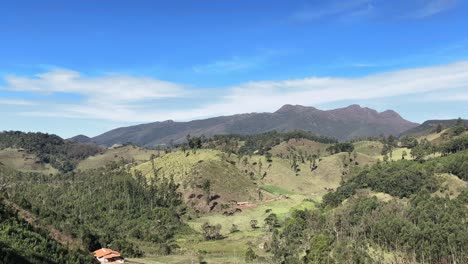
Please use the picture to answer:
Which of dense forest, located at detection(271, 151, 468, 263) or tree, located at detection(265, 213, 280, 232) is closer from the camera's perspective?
dense forest, located at detection(271, 151, 468, 263)

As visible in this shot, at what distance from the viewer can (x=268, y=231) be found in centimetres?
15462

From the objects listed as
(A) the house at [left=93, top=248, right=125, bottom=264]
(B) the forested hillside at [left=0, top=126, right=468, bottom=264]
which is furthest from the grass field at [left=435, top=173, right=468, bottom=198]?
(A) the house at [left=93, top=248, right=125, bottom=264]

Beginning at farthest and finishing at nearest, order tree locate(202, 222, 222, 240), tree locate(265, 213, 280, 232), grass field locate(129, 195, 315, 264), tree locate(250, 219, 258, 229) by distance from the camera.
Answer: tree locate(250, 219, 258, 229) → tree locate(265, 213, 280, 232) → tree locate(202, 222, 222, 240) → grass field locate(129, 195, 315, 264)

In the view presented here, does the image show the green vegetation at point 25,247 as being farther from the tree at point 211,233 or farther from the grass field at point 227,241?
the tree at point 211,233

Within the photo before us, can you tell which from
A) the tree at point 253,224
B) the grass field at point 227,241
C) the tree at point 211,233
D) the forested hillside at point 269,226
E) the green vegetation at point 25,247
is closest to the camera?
the green vegetation at point 25,247

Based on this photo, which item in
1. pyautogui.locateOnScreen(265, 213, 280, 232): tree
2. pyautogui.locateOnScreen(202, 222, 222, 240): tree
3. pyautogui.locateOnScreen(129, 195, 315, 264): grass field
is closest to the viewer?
pyautogui.locateOnScreen(129, 195, 315, 264): grass field

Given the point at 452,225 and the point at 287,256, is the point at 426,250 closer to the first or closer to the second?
the point at 452,225

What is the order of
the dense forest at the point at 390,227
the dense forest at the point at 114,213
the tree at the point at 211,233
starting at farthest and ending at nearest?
the tree at the point at 211,233 → the dense forest at the point at 114,213 → the dense forest at the point at 390,227

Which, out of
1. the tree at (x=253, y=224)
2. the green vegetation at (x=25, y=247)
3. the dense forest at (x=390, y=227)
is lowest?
the tree at (x=253, y=224)

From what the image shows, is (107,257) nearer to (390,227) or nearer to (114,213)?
(390,227)

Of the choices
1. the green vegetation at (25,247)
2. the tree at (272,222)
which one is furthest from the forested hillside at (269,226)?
the tree at (272,222)

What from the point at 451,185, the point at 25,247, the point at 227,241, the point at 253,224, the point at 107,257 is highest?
the point at 25,247

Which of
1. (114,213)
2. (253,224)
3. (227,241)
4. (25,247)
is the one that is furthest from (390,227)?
(114,213)

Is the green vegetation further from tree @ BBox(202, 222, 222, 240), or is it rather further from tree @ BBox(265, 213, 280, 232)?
tree @ BBox(265, 213, 280, 232)
